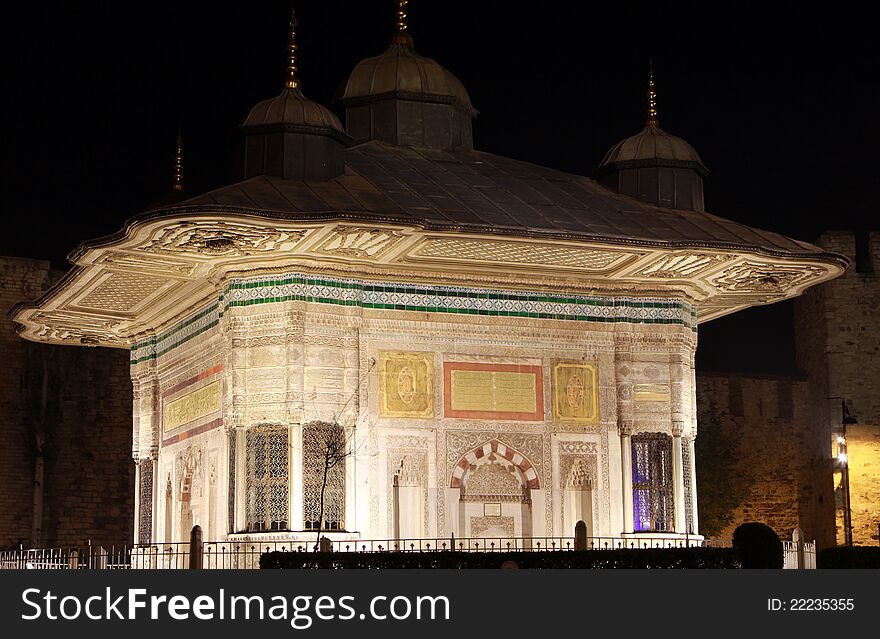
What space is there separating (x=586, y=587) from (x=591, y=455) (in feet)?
21.7

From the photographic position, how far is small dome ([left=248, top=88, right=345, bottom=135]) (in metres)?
16.6

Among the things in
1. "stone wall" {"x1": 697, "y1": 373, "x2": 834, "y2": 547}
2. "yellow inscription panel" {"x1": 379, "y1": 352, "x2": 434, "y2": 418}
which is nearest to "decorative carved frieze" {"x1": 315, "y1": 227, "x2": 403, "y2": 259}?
"yellow inscription panel" {"x1": 379, "y1": 352, "x2": 434, "y2": 418}

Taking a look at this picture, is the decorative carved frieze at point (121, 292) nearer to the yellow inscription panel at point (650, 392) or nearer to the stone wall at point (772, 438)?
the yellow inscription panel at point (650, 392)

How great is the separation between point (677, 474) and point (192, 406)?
564 centimetres

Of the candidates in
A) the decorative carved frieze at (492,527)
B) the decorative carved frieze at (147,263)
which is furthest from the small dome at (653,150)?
the decorative carved frieze at (147,263)

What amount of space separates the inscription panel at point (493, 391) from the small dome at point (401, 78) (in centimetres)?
384

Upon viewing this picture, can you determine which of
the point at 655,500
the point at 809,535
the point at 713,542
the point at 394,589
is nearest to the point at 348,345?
the point at 655,500

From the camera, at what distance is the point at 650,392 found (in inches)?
706

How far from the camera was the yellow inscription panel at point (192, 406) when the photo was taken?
17.5m

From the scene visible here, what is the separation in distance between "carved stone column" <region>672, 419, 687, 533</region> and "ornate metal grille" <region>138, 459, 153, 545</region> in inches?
260

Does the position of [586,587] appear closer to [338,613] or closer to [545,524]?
[338,613]

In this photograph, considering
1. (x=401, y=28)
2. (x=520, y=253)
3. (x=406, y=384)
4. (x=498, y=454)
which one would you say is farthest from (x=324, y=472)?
(x=401, y=28)

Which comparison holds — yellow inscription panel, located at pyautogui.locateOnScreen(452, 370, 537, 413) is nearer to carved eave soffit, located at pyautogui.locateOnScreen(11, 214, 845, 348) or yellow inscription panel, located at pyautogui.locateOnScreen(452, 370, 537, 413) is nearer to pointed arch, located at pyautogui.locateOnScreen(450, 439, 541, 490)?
pointed arch, located at pyautogui.locateOnScreen(450, 439, 541, 490)

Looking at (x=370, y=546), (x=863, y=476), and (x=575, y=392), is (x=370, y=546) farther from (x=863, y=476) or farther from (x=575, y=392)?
(x=863, y=476)
